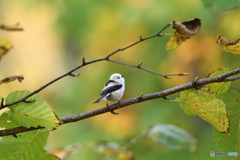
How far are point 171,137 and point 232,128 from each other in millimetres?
1557

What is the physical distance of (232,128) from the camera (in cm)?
112

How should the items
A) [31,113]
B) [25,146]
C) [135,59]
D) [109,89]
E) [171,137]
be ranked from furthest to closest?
[135,59], [171,137], [109,89], [25,146], [31,113]

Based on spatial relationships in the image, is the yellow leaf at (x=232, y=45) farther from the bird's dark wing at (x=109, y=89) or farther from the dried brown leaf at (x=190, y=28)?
the bird's dark wing at (x=109, y=89)

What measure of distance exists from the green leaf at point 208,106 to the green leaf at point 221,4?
350mm

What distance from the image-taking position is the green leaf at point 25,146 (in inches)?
42.8

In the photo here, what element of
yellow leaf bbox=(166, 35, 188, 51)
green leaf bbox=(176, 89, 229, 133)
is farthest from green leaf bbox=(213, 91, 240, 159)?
yellow leaf bbox=(166, 35, 188, 51)

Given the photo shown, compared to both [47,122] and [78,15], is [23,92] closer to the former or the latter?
[47,122]

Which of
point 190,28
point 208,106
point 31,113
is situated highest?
point 190,28

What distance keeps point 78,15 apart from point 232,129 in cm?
385

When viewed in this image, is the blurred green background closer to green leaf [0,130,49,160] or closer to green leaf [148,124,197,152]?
green leaf [148,124,197,152]

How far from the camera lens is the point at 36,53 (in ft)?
21.6

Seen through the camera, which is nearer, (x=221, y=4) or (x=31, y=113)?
(x=31, y=113)

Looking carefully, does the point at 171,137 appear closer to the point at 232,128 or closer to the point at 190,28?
the point at 232,128

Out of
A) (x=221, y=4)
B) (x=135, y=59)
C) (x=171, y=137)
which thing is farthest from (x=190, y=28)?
(x=135, y=59)
